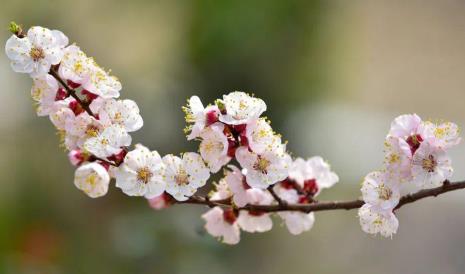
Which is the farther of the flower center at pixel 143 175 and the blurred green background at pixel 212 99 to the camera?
the blurred green background at pixel 212 99

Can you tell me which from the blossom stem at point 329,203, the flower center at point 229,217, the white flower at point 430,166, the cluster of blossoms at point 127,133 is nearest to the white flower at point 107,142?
the cluster of blossoms at point 127,133

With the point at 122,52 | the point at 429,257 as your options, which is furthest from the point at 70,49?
the point at 122,52

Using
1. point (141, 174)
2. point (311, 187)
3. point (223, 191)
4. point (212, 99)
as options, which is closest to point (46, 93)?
point (141, 174)

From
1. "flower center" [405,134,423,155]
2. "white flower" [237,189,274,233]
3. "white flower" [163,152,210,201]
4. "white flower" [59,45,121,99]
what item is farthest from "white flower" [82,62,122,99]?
"flower center" [405,134,423,155]

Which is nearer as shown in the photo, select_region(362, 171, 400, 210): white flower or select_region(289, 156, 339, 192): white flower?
select_region(362, 171, 400, 210): white flower

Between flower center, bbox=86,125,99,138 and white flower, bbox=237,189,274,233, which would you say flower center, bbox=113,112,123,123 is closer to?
flower center, bbox=86,125,99,138

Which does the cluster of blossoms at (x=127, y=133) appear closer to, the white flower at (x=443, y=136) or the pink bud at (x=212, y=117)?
the pink bud at (x=212, y=117)

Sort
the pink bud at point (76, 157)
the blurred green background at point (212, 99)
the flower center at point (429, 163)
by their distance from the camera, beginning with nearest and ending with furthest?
the flower center at point (429, 163), the pink bud at point (76, 157), the blurred green background at point (212, 99)
